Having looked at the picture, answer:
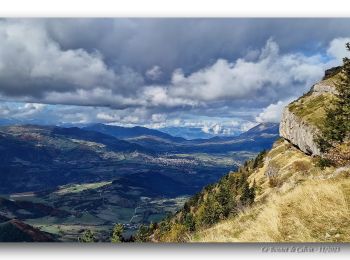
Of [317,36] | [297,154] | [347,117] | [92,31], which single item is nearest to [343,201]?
[317,36]

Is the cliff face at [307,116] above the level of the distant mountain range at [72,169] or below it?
above

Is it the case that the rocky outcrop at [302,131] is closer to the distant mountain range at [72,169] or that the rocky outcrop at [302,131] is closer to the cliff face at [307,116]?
the cliff face at [307,116]

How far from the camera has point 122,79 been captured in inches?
719

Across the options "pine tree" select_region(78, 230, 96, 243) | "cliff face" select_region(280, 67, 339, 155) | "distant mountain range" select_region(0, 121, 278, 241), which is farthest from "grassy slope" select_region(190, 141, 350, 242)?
"cliff face" select_region(280, 67, 339, 155)

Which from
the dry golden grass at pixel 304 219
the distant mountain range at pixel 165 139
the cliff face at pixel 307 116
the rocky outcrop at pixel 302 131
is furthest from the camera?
the cliff face at pixel 307 116

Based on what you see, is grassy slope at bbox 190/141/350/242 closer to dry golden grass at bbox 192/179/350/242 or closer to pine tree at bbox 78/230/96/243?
dry golden grass at bbox 192/179/350/242

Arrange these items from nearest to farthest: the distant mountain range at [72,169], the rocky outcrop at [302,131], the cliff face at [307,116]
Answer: the distant mountain range at [72,169] < the rocky outcrop at [302,131] < the cliff face at [307,116]

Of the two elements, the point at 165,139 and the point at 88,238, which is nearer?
the point at 88,238

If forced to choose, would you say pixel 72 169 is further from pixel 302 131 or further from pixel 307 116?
pixel 307 116

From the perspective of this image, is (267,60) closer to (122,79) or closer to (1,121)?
(122,79)

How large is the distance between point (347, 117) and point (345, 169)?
12.3 m

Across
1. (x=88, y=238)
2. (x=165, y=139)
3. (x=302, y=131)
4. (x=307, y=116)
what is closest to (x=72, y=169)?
(x=302, y=131)

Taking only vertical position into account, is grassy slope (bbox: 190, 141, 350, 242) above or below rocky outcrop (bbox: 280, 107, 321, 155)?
below

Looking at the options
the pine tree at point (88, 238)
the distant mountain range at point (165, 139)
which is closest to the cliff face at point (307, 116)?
the distant mountain range at point (165, 139)
